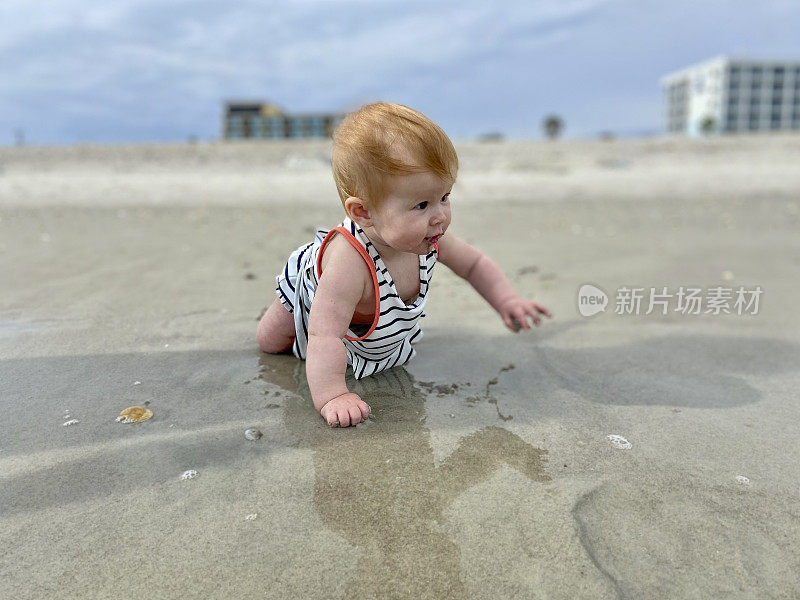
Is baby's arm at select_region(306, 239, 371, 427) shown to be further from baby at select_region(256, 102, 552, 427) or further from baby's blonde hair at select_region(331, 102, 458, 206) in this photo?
baby's blonde hair at select_region(331, 102, 458, 206)

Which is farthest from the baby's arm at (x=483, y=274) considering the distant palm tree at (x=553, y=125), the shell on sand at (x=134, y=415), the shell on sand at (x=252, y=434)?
the distant palm tree at (x=553, y=125)

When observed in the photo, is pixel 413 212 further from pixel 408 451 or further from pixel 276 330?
pixel 276 330

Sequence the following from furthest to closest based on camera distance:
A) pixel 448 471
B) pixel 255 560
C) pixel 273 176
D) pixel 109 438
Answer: pixel 273 176 < pixel 109 438 < pixel 448 471 < pixel 255 560

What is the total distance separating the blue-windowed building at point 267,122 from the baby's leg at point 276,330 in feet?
130

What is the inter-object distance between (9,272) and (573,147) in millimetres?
12734

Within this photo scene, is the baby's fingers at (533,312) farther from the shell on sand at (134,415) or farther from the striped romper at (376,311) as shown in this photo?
the shell on sand at (134,415)

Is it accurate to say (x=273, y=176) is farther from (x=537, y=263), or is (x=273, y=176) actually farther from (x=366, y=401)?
(x=366, y=401)

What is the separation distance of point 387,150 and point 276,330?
95 centimetres

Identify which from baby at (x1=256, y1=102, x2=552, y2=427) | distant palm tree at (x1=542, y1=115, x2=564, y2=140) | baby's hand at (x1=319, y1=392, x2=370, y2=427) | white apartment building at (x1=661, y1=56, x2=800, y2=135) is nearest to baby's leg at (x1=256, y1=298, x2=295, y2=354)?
baby at (x1=256, y1=102, x2=552, y2=427)

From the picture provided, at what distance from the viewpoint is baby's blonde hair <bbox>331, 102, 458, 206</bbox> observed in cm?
169

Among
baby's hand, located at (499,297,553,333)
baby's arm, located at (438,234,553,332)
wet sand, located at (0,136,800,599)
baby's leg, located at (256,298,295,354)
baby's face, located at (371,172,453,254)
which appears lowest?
wet sand, located at (0,136,800,599)

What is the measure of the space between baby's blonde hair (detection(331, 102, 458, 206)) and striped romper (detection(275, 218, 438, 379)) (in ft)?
0.77

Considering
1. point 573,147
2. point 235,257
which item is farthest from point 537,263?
point 573,147

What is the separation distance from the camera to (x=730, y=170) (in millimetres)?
12062
